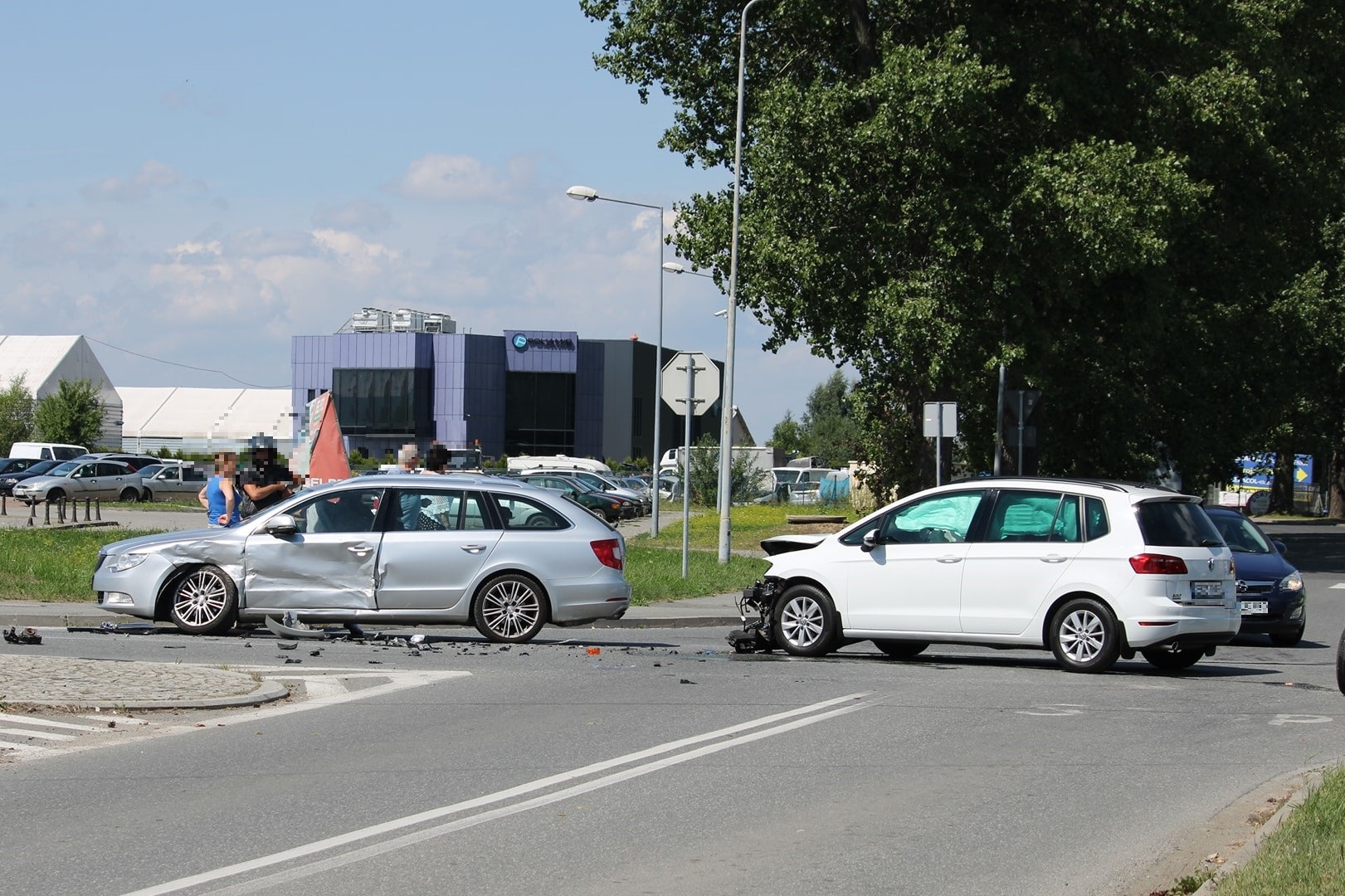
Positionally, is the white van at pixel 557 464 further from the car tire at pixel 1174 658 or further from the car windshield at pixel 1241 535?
the car tire at pixel 1174 658

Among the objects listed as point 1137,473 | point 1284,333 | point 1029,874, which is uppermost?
point 1284,333

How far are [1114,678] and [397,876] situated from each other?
8.58 metres

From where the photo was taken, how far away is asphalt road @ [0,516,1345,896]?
637 cm

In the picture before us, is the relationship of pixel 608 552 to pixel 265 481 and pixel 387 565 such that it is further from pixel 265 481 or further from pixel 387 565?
pixel 265 481

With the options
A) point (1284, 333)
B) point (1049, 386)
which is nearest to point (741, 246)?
point (1049, 386)

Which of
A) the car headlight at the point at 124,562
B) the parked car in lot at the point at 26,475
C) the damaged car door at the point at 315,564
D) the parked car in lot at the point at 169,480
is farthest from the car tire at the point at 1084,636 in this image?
the parked car in lot at the point at 169,480

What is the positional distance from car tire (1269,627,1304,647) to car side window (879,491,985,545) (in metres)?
5.85

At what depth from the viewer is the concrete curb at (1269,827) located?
6.02 meters

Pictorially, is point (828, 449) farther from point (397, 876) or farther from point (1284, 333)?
point (397, 876)

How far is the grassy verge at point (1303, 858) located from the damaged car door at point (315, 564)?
9539 mm

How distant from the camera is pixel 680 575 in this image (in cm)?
2467

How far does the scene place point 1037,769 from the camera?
8789mm

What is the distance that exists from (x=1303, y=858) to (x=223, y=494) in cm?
1409

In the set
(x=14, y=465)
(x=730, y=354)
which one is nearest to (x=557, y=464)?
(x=14, y=465)
